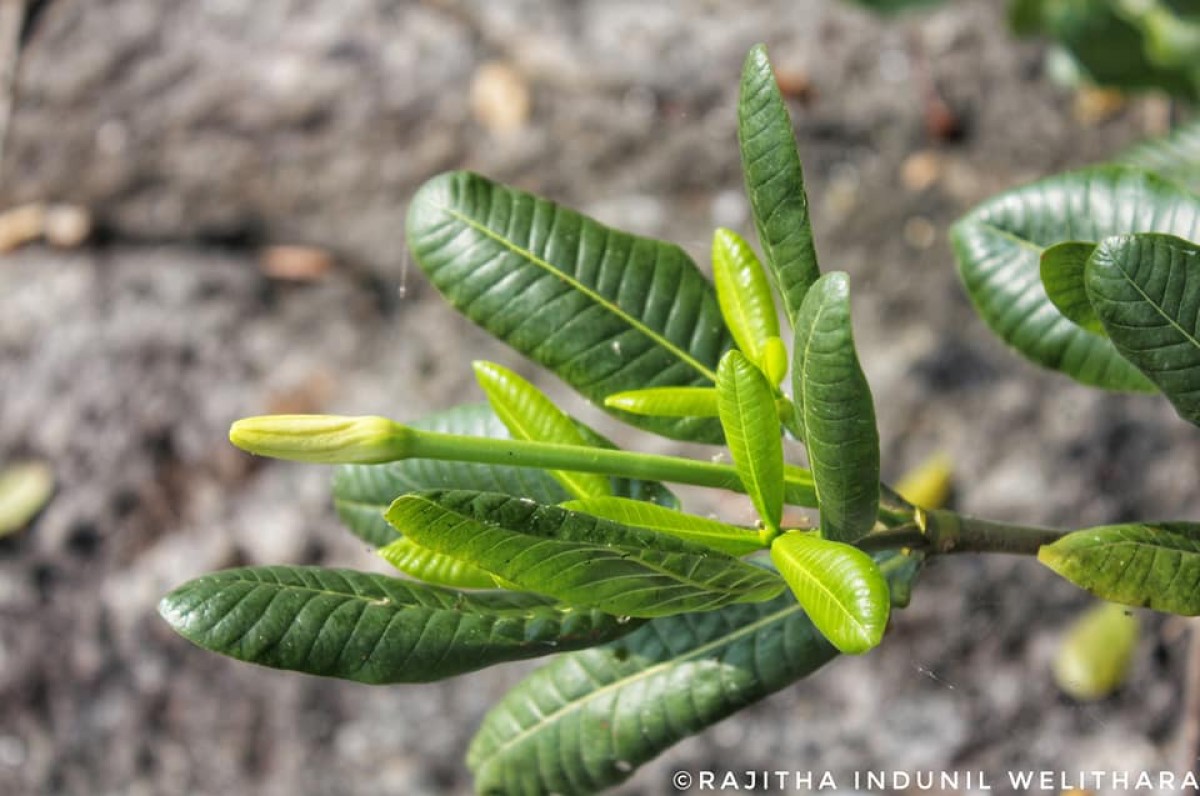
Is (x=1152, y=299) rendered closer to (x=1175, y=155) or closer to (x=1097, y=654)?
(x=1175, y=155)

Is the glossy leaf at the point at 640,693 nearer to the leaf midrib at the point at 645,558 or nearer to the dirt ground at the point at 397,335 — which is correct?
the leaf midrib at the point at 645,558

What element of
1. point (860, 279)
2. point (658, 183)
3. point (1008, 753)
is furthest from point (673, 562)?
point (658, 183)

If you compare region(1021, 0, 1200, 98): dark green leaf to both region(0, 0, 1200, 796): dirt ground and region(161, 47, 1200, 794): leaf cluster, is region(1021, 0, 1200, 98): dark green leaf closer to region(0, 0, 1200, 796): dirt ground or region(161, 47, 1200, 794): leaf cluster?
region(0, 0, 1200, 796): dirt ground

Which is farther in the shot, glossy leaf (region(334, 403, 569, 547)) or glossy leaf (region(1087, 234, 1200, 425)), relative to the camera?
glossy leaf (region(334, 403, 569, 547))

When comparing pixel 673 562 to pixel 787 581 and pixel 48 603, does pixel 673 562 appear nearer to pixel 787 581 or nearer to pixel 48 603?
pixel 787 581

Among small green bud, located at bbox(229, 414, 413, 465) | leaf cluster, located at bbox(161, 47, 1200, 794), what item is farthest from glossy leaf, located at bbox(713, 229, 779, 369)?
small green bud, located at bbox(229, 414, 413, 465)

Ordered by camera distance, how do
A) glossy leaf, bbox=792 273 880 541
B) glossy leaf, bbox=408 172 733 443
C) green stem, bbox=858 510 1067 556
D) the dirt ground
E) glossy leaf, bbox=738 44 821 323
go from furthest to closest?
the dirt ground, glossy leaf, bbox=408 172 733 443, green stem, bbox=858 510 1067 556, glossy leaf, bbox=738 44 821 323, glossy leaf, bbox=792 273 880 541

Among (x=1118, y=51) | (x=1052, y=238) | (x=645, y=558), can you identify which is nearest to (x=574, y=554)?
(x=645, y=558)
